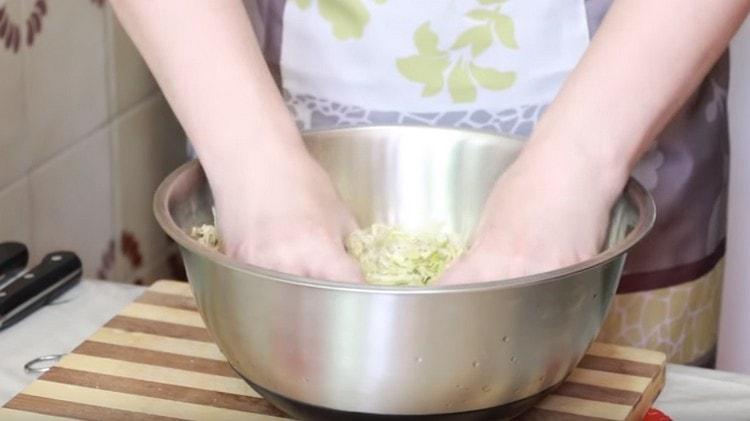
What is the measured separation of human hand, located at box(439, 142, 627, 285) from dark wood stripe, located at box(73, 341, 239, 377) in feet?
0.51

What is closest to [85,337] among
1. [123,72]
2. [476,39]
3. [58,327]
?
[58,327]

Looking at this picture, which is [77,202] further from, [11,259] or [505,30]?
[505,30]

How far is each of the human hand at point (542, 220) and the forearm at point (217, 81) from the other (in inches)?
5.0

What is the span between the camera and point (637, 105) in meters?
0.75

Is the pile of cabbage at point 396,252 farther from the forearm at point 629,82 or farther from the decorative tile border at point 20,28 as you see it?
the decorative tile border at point 20,28

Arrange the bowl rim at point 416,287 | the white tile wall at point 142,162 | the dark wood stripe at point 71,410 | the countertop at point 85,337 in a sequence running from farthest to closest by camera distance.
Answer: the white tile wall at point 142,162 < the countertop at point 85,337 < the dark wood stripe at point 71,410 < the bowl rim at point 416,287

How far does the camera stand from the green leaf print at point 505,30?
92 centimetres

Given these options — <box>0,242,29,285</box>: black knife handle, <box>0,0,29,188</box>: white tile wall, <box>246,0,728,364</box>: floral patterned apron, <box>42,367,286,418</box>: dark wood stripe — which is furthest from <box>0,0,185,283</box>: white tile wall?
<box>42,367,286,418</box>: dark wood stripe

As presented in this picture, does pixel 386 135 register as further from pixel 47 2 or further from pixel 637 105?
pixel 47 2

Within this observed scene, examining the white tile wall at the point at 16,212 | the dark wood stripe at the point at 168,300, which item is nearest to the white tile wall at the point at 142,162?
the white tile wall at the point at 16,212

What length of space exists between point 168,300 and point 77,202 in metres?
0.41

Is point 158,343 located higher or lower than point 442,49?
lower

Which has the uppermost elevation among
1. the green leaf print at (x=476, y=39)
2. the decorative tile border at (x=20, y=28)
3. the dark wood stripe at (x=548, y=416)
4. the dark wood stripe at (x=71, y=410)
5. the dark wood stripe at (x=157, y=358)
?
the green leaf print at (x=476, y=39)

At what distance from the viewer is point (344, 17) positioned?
36.7 inches
